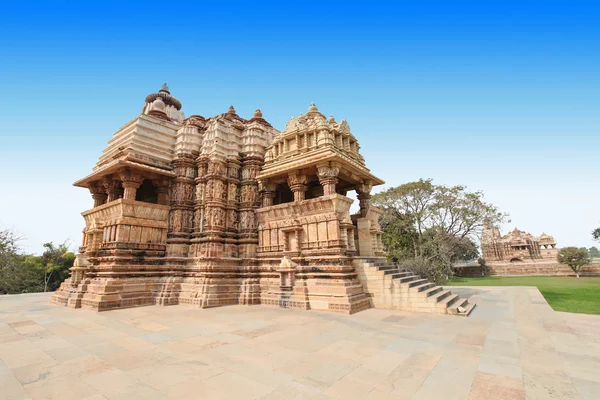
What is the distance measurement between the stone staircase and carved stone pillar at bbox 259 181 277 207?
472 cm

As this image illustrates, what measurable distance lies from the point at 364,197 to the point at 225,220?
624 centimetres

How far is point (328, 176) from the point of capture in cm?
1052

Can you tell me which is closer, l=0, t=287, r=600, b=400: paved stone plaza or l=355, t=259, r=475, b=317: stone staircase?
l=0, t=287, r=600, b=400: paved stone plaza

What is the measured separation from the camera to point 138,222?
1132 centimetres

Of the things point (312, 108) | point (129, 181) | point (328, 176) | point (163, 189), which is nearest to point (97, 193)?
point (129, 181)

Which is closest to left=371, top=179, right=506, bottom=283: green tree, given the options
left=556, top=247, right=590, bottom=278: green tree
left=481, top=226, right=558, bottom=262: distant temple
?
left=556, top=247, right=590, bottom=278: green tree

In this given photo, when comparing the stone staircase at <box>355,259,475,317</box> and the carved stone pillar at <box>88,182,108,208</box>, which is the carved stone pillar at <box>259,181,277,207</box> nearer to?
the stone staircase at <box>355,259,475,317</box>

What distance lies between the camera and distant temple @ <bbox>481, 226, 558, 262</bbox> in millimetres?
56188

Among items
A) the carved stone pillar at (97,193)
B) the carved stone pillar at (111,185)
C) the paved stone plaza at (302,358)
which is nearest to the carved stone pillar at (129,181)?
the carved stone pillar at (111,185)

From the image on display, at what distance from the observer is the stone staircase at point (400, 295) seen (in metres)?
8.74

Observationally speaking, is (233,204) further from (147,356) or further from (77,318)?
(147,356)

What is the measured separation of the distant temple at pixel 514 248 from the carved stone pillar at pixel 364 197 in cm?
5477

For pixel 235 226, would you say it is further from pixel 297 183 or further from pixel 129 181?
pixel 129 181

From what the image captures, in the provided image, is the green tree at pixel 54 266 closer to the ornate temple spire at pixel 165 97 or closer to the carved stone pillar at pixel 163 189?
the ornate temple spire at pixel 165 97
